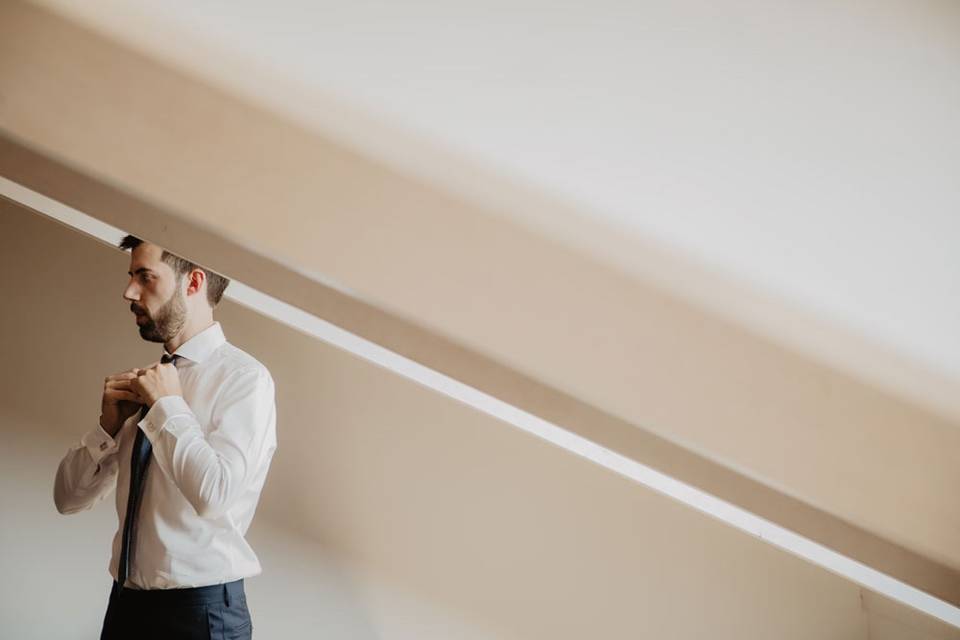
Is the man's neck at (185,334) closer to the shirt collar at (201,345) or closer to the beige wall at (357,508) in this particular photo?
the shirt collar at (201,345)

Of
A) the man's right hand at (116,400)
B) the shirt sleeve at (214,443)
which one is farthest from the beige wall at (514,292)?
the man's right hand at (116,400)

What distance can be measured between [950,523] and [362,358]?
6.08 feet

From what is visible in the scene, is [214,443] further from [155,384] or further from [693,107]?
[693,107]

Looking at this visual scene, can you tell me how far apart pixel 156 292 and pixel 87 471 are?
0.45 metres

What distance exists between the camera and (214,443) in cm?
174

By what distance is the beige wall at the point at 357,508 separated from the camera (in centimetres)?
226

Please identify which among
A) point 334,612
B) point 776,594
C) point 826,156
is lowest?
point 334,612

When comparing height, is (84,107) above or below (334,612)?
above

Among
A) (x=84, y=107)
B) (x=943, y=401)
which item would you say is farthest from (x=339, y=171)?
(x=943, y=401)

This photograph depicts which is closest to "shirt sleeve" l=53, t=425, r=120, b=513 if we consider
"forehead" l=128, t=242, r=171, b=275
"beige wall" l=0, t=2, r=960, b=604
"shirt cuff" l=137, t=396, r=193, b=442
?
"shirt cuff" l=137, t=396, r=193, b=442

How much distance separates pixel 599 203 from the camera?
71 cm

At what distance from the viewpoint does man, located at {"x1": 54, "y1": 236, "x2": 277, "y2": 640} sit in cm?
165

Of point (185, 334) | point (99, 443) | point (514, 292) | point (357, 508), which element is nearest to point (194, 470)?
point (99, 443)

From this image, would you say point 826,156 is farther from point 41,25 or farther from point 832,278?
point 41,25
